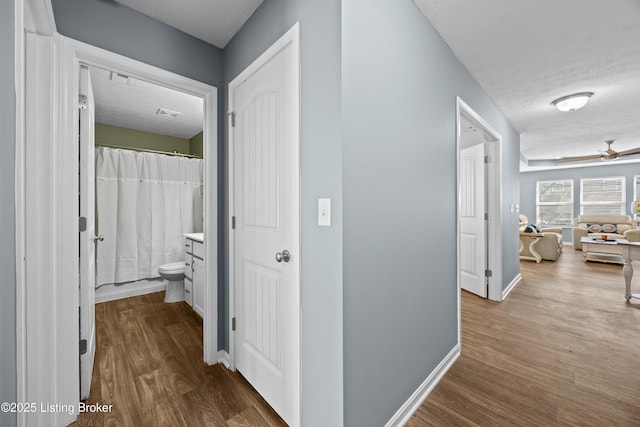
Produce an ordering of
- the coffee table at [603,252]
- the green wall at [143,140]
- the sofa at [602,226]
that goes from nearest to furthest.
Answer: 1. the green wall at [143,140]
2. the coffee table at [603,252]
3. the sofa at [602,226]

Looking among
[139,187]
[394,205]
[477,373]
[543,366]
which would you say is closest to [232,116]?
[394,205]

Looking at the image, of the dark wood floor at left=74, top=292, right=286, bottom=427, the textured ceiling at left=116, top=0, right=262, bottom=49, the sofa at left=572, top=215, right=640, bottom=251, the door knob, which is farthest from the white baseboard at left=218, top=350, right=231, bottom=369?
the sofa at left=572, top=215, right=640, bottom=251

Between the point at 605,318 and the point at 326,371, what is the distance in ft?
11.4

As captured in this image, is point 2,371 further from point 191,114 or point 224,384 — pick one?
point 191,114

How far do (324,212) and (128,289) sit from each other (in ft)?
12.3

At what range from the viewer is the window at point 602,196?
748 cm

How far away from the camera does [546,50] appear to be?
2.18 m

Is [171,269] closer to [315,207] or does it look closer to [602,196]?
[315,207]

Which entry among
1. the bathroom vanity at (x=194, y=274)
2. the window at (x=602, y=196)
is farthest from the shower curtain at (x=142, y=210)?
the window at (x=602, y=196)

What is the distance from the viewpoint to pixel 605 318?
2848 mm

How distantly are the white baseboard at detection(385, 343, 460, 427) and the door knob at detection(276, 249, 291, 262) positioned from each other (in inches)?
39.4

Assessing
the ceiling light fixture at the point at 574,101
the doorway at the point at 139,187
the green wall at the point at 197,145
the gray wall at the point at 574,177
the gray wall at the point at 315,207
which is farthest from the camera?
the gray wall at the point at 574,177

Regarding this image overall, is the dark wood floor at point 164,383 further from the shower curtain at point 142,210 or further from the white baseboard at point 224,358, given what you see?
the shower curtain at point 142,210

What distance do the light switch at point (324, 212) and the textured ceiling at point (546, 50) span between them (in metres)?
1.42
